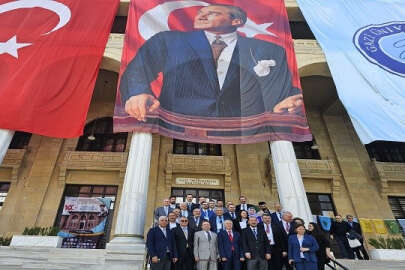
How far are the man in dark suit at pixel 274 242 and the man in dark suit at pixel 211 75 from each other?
4840mm

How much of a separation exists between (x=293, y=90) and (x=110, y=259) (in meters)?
8.88

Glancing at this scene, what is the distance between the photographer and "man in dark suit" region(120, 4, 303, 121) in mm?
10672

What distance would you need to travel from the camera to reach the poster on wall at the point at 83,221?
12938 mm

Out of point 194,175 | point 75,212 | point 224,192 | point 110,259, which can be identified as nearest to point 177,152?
point 194,175

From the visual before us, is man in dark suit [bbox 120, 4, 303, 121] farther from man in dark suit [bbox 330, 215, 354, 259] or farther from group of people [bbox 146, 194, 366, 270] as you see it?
group of people [bbox 146, 194, 366, 270]

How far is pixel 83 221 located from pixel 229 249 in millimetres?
9873

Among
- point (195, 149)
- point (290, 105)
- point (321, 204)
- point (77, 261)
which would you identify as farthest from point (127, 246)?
point (321, 204)

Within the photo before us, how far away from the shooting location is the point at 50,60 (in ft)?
36.8

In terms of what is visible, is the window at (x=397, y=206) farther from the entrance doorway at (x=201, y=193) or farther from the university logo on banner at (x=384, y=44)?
the entrance doorway at (x=201, y=193)

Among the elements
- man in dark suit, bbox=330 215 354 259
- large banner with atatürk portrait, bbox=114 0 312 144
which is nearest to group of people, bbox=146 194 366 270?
man in dark suit, bbox=330 215 354 259

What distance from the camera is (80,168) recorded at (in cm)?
1481

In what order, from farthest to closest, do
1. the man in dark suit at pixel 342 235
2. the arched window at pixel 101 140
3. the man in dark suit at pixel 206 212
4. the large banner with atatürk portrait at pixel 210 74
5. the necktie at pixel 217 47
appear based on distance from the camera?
the arched window at pixel 101 140 < the necktie at pixel 217 47 < the large banner with atatürk portrait at pixel 210 74 < the man in dark suit at pixel 342 235 < the man in dark suit at pixel 206 212

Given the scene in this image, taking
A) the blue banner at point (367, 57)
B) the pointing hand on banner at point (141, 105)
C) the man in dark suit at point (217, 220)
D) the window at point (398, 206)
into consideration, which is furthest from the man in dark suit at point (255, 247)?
the window at point (398, 206)

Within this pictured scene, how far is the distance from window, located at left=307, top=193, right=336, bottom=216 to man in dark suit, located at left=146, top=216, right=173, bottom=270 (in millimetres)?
10804
